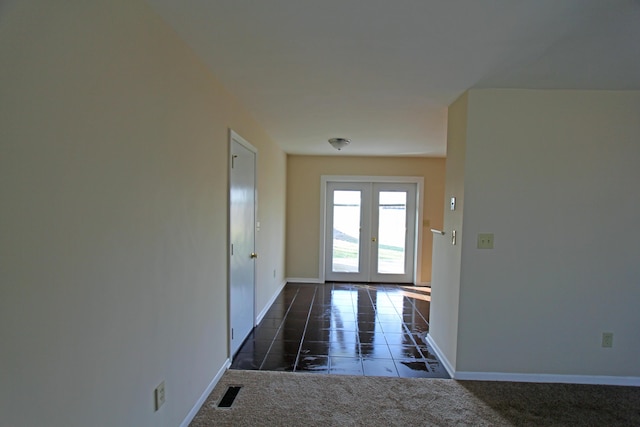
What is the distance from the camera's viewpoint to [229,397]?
229 centimetres

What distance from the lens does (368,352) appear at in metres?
3.04

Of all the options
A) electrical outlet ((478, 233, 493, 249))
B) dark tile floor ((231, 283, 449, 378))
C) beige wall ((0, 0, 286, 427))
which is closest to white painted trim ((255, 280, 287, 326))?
dark tile floor ((231, 283, 449, 378))

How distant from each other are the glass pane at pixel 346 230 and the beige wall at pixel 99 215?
3809 mm

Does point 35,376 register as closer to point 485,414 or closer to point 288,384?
point 288,384

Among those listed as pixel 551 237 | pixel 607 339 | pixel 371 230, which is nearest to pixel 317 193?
pixel 371 230

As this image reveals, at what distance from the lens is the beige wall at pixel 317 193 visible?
18.6ft

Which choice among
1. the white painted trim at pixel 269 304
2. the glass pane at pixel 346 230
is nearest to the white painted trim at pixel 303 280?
the white painted trim at pixel 269 304

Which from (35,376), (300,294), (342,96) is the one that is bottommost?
(300,294)

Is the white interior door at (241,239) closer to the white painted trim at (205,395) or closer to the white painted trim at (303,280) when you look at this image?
the white painted trim at (205,395)

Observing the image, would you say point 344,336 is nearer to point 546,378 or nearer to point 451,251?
point 451,251

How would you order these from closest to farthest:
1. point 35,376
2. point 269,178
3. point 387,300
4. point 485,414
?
point 35,376 < point 485,414 < point 269,178 < point 387,300

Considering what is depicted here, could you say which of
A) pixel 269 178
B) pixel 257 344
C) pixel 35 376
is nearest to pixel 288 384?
pixel 257 344

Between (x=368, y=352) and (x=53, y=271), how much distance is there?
8.73 feet

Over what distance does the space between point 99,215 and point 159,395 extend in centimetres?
102
